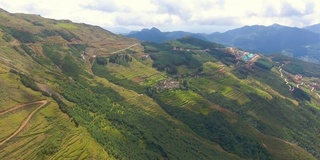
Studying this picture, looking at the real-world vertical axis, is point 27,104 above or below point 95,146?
above

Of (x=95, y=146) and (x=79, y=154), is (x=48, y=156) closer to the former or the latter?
(x=79, y=154)

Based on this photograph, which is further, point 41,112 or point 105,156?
point 41,112

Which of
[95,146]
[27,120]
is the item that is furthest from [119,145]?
[27,120]

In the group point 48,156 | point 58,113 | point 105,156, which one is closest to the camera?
point 48,156

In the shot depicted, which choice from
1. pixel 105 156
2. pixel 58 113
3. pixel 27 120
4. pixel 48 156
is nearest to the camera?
pixel 48 156

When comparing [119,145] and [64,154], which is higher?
[64,154]

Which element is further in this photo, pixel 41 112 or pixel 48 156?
pixel 41 112

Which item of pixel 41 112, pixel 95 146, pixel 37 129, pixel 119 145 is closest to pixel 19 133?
pixel 37 129

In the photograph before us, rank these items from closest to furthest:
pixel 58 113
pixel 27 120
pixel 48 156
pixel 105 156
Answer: pixel 48 156
pixel 105 156
pixel 27 120
pixel 58 113

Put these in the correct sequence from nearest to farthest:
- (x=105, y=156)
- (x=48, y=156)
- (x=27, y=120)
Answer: (x=48, y=156) → (x=105, y=156) → (x=27, y=120)

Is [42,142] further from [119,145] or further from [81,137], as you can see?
[119,145]
